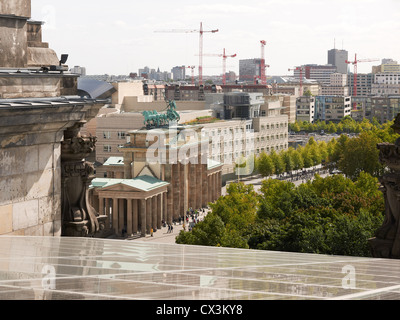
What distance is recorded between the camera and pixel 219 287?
12.6 m

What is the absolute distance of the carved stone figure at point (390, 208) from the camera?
20.7 m

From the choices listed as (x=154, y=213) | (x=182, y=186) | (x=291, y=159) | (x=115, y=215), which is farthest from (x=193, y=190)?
(x=291, y=159)

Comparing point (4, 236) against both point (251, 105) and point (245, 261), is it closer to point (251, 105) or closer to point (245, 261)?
point (245, 261)

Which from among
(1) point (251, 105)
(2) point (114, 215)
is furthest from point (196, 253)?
(1) point (251, 105)

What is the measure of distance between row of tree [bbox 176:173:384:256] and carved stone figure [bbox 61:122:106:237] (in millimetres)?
38359

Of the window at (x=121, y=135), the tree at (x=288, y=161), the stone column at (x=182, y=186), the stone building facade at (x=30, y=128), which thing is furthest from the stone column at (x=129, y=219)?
the stone building facade at (x=30, y=128)

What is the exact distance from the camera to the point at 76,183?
768 inches

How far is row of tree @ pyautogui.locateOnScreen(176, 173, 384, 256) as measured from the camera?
194 ft

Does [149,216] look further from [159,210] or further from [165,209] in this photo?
[165,209]

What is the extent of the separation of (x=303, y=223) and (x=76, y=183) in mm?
48390

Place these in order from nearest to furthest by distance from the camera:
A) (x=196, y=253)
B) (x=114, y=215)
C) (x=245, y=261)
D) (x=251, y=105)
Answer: (x=245, y=261) → (x=196, y=253) → (x=114, y=215) → (x=251, y=105)

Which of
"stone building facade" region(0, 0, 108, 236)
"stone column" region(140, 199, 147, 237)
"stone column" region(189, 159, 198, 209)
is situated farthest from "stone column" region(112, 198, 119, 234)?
"stone building facade" region(0, 0, 108, 236)
